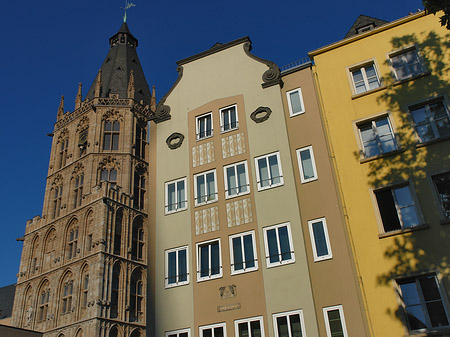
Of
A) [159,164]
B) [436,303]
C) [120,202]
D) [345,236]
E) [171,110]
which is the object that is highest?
[120,202]

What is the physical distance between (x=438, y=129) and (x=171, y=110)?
1231 centimetres

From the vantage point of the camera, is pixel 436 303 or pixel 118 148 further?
pixel 118 148

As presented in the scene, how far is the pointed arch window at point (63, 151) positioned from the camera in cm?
5178

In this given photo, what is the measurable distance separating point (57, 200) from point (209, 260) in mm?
33891

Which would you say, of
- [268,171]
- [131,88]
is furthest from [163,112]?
[131,88]

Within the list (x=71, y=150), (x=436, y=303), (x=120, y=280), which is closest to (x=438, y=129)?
(x=436, y=303)

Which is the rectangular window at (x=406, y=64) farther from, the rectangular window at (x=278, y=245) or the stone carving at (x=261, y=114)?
the rectangular window at (x=278, y=245)

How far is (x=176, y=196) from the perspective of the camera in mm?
21906

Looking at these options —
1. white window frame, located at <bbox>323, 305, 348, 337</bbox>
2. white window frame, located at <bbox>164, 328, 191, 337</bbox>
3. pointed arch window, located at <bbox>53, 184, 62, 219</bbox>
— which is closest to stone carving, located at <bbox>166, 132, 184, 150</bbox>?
white window frame, located at <bbox>164, 328, 191, 337</bbox>

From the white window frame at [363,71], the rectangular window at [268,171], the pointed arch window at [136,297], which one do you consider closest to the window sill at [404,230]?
the rectangular window at [268,171]

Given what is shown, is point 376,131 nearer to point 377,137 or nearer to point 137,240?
point 377,137

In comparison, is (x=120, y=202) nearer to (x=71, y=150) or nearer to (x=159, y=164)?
(x=71, y=150)

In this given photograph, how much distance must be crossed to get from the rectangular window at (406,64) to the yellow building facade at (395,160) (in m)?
0.04

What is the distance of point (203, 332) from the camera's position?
18359mm
